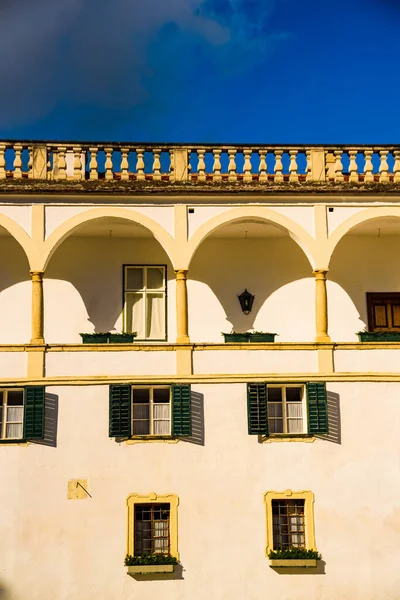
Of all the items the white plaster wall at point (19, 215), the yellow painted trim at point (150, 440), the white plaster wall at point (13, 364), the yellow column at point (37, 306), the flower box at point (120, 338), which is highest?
the white plaster wall at point (19, 215)

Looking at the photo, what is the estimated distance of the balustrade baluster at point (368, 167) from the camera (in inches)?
866

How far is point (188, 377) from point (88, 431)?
2651mm

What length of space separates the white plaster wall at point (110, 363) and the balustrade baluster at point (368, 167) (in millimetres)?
6735

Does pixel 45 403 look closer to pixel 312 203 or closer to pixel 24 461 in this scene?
pixel 24 461

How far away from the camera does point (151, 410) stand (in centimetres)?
2041

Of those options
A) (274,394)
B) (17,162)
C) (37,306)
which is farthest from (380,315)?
(17,162)

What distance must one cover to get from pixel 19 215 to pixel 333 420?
9055mm

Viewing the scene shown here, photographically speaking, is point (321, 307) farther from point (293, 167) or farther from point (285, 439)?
point (293, 167)

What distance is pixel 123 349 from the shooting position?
2050cm

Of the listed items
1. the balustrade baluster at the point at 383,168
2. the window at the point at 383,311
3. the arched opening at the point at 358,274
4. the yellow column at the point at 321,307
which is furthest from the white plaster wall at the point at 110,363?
the balustrade baluster at the point at 383,168

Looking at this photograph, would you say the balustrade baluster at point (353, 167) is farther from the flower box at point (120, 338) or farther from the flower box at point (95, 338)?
the flower box at point (95, 338)

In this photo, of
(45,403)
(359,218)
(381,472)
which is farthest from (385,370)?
(45,403)

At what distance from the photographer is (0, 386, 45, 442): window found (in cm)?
1983

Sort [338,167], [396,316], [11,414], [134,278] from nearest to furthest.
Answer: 1. [11,414]
2. [338,167]
3. [134,278]
4. [396,316]
